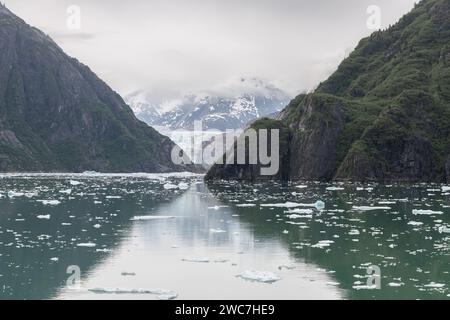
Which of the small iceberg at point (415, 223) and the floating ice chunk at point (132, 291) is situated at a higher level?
the small iceberg at point (415, 223)

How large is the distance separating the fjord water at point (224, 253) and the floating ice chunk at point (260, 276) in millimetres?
52

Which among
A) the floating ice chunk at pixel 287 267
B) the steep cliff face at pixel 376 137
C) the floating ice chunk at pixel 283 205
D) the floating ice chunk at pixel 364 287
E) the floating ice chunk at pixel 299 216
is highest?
the steep cliff face at pixel 376 137

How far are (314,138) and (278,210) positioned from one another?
11339 cm

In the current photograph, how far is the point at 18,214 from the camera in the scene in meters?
60.7

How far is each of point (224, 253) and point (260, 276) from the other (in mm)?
8671

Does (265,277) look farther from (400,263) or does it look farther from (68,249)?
(68,249)

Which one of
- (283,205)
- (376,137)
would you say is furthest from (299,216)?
(376,137)

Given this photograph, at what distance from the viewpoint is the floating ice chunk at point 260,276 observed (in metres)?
29.8

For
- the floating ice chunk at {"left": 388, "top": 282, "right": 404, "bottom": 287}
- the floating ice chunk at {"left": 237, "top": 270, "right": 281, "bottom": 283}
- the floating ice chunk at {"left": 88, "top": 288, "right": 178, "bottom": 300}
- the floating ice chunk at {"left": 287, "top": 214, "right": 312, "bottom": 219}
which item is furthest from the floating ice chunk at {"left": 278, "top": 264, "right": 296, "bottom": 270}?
the floating ice chunk at {"left": 287, "top": 214, "right": 312, "bottom": 219}

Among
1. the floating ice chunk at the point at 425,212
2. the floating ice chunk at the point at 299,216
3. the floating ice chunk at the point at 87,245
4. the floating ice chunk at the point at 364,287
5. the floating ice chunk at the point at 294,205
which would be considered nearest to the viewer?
the floating ice chunk at the point at 364,287

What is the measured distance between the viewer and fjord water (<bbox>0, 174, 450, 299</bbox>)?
2806 centimetres

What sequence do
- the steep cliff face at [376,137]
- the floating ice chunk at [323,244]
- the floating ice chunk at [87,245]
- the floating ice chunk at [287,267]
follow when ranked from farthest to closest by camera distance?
the steep cliff face at [376,137] → the floating ice chunk at [323,244] → the floating ice chunk at [87,245] → the floating ice chunk at [287,267]

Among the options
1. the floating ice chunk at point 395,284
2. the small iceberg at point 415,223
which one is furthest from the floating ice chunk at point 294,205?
the floating ice chunk at point 395,284

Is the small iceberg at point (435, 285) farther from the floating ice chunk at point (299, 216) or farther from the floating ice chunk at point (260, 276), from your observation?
the floating ice chunk at point (299, 216)
